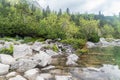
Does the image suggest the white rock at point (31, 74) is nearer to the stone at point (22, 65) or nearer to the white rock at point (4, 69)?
the stone at point (22, 65)

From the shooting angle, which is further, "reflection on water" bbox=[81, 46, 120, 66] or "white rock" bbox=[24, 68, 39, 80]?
"reflection on water" bbox=[81, 46, 120, 66]

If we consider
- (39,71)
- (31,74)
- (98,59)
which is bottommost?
(98,59)

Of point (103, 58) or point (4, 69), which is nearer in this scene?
point (4, 69)

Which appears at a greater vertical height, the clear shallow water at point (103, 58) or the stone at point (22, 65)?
the stone at point (22, 65)

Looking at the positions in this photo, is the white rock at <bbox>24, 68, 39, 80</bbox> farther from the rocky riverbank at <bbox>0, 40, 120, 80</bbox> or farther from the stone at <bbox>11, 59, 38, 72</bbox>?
the stone at <bbox>11, 59, 38, 72</bbox>

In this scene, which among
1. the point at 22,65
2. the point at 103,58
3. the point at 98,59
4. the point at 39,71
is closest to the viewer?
the point at 39,71

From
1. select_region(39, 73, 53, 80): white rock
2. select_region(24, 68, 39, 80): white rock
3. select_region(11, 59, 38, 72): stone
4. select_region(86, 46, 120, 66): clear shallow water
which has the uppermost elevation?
select_region(11, 59, 38, 72): stone

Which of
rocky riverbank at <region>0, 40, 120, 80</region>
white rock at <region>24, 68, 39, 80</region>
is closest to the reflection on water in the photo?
rocky riverbank at <region>0, 40, 120, 80</region>

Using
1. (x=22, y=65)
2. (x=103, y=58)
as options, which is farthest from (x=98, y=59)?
(x=22, y=65)

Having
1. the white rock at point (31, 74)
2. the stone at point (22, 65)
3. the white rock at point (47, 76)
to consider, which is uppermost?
the stone at point (22, 65)

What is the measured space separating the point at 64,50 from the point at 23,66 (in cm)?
1730

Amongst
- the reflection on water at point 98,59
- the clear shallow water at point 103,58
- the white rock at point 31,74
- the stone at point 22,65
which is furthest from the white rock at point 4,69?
the clear shallow water at point 103,58

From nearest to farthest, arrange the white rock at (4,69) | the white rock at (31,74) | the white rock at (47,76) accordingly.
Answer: the white rock at (31,74)
the white rock at (47,76)
the white rock at (4,69)

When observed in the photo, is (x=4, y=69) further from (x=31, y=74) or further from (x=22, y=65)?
(x=31, y=74)
